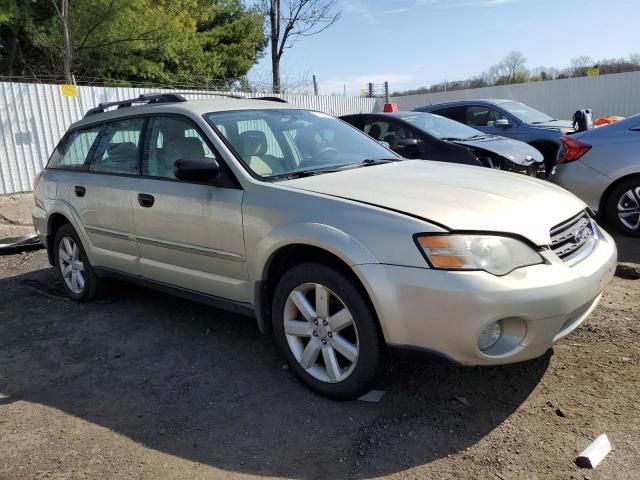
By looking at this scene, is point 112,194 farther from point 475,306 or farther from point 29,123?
point 29,123

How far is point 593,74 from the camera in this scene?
72.8ft

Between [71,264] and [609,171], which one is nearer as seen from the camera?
[71,264]

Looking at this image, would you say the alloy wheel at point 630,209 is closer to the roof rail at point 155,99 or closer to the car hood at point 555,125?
the car hood at point 555,125

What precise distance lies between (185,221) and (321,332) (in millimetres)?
1270

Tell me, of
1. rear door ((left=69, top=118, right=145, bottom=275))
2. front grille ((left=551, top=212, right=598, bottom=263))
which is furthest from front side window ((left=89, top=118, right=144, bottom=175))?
front grille ((left=551, top=212, right=598, bottom=263))

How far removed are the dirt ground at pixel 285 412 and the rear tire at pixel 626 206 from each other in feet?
6.56

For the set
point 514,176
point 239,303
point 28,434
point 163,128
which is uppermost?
point 163,128

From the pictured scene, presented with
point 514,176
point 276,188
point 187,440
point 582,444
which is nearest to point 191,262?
point 276,188

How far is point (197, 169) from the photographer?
336cm

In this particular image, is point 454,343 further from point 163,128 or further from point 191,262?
point 163,128

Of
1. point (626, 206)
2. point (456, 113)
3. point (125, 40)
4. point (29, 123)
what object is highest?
point (125, 40)

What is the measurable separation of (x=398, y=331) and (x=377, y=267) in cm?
33

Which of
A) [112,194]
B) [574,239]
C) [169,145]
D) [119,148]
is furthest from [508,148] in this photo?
[112,194]

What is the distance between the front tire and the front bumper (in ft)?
0.45
